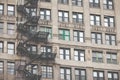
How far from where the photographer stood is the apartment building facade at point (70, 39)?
79312mm

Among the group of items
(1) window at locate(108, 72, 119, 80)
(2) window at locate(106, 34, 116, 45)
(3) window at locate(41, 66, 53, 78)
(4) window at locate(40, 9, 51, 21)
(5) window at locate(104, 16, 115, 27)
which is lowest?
(1) window at locate(108, 72, 119, 80)

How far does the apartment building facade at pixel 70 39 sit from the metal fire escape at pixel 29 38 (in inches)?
19.4

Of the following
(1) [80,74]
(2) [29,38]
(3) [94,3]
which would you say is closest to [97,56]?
(1) [80,74]

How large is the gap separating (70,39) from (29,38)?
693cm

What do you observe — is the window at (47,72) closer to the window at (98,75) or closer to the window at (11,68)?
the window at (11,68)

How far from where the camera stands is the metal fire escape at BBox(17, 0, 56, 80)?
7775 centimetres

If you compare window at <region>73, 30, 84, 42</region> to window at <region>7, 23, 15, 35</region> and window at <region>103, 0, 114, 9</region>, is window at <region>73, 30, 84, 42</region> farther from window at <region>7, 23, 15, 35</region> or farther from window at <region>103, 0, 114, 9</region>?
window at <region>7, 23, 15, 35</region>

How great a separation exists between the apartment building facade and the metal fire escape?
1.62 feet

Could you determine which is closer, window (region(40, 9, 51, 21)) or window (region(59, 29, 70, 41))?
window (region(59, 29, 70, 41))

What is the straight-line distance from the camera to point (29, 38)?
79.7 m

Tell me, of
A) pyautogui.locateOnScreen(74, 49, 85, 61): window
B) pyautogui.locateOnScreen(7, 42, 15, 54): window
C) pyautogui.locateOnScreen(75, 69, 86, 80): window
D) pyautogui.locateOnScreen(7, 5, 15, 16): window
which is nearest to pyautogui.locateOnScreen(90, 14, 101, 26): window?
pyautogui.locateOnScreen(74, 49, 85, 61): window

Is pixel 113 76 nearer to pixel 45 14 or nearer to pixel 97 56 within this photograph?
pixel 97 56

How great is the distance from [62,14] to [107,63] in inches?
417

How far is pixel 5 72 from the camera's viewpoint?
7712cm
